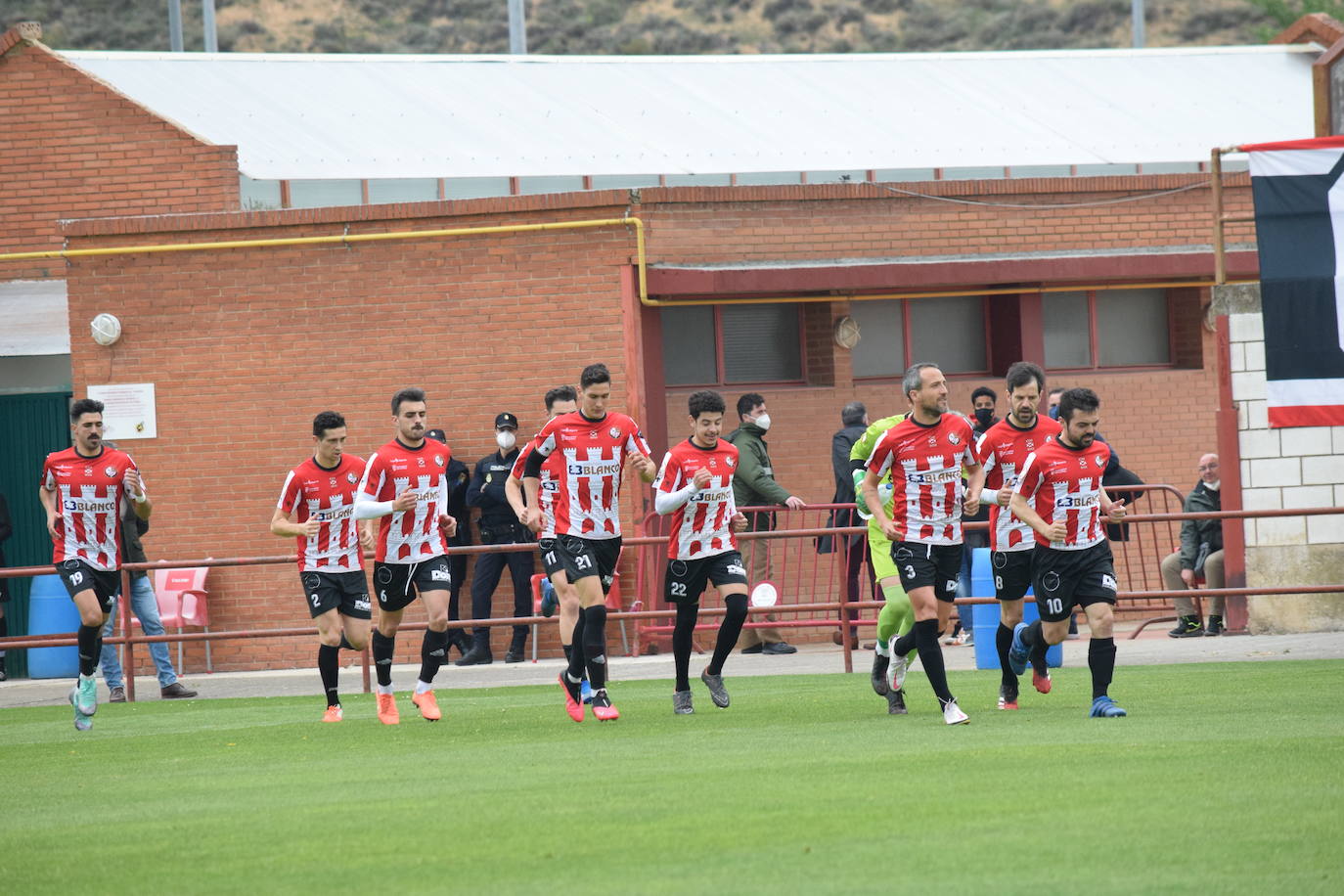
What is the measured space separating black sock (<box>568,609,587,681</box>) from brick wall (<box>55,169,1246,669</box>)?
253 inches

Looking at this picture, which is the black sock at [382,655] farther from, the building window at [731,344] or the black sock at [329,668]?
the building window at [731,344]

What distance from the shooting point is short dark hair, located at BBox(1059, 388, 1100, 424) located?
10.8 m

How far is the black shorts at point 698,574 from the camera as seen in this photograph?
39.4 ft

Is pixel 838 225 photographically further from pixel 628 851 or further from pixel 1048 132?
pixel 628 851

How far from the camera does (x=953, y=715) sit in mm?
10477

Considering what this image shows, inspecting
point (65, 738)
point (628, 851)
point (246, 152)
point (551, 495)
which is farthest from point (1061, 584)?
point (246, 152)

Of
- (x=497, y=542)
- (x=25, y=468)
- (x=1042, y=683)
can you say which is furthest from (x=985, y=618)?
(x=25, y=468)

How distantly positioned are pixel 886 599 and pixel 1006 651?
83 centimetres

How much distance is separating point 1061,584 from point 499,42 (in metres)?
55.5

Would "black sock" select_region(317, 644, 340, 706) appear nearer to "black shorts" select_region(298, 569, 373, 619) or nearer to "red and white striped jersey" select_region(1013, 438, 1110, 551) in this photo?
"black shorts" select_region(298, 569, 373, 619)

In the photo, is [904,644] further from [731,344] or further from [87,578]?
[731,344]

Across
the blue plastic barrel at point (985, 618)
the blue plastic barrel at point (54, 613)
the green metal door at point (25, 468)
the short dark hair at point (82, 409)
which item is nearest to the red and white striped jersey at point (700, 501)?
the blue plastic barrel at point (985, 618)

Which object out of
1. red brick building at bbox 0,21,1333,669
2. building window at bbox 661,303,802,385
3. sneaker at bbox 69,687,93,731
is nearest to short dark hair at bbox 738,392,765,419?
red brick building at bbox 0,21,1333,669

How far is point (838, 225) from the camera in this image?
19422mm
